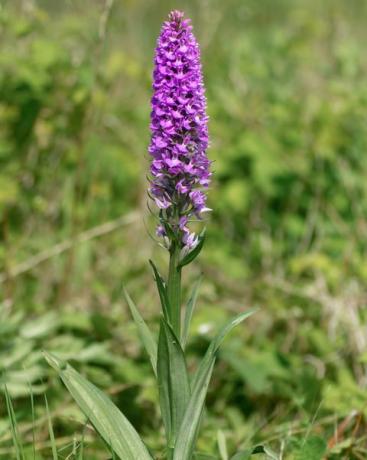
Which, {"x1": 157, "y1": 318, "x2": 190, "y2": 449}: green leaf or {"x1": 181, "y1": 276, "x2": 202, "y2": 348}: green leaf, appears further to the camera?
{"x1": 181, "y1": 276, "x2": 202, "y2": 348}: green leaf

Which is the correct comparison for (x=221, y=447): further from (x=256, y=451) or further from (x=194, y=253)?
(x=194, y=253)

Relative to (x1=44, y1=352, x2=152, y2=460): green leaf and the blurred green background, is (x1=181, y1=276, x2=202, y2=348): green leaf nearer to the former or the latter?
(x1=44, y1=352, x2=152, y2=460): green leaf

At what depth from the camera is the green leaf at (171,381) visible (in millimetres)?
2334

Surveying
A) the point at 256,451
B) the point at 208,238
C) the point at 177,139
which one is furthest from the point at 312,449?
the point at 208,238

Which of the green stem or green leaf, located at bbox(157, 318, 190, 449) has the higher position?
the green stem

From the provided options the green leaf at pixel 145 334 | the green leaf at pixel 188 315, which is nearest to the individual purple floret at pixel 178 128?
the green leaf at pixel 188 315

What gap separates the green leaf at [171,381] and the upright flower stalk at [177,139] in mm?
75

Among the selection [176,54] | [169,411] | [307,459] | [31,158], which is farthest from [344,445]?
[31,158]

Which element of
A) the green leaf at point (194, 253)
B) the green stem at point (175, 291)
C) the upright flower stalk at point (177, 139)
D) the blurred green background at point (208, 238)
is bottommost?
the blurred green background at point (208, 238)

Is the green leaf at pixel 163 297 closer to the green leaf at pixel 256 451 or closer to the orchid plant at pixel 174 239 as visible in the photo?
the orchid plant at pixel 174 239

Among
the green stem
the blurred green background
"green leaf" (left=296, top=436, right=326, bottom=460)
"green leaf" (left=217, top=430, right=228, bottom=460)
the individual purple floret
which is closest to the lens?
the individual purple floret

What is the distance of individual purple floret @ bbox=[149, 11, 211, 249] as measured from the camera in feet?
7.43

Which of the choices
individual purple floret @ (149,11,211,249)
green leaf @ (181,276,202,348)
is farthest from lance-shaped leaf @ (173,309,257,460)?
individual purple floret @ (149,11,211,249)

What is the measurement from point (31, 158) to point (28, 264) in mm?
1073
